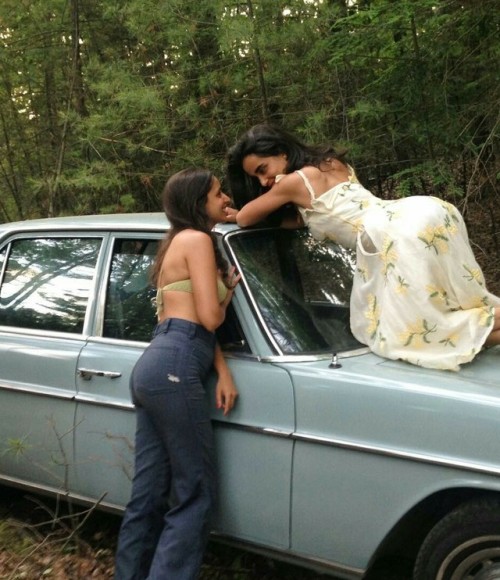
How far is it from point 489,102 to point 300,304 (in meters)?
3.31

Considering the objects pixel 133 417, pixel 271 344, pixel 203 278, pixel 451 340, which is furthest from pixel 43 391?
pixel 451 340

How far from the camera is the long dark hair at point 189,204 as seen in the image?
2758 mm

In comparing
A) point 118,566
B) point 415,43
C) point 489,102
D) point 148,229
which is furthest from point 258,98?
point 118,566

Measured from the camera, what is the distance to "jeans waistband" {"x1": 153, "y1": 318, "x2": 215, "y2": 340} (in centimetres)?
267

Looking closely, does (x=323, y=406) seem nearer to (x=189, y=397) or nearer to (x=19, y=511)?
(x=189, y=397)

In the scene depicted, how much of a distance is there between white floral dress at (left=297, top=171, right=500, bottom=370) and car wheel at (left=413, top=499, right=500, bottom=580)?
1.77 ft

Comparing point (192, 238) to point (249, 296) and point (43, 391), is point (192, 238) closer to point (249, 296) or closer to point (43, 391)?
point (249, 296)

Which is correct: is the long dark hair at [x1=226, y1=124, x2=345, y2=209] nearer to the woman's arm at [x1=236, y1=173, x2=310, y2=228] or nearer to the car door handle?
the woman's arm at [x1=236, y1=173, x2=310, y2=228]

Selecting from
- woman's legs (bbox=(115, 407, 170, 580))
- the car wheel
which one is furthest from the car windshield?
the car wheel

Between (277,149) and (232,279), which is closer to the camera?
(232,279)

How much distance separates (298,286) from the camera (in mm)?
2998

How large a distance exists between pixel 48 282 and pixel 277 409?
5.47 ft

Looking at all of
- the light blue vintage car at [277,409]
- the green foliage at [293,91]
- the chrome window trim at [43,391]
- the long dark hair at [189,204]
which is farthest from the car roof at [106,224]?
the green foliage at [293,91]

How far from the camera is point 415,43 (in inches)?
207
